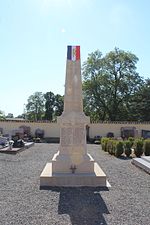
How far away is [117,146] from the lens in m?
15.9

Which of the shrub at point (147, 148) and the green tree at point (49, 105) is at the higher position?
the green tree at point (49, 105)

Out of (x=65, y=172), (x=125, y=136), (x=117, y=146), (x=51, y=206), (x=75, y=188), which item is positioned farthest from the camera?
(x=125, y=136)

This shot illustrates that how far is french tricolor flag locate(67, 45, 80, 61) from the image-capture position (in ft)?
30.7

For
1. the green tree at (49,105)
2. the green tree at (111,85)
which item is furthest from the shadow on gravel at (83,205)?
the green tree at (49,105)

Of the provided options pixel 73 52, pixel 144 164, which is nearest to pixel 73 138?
pixel 73 52

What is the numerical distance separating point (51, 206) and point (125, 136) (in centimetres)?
2728

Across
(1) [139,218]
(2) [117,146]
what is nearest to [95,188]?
(1) [139,218]

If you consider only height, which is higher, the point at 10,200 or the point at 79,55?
the point at 79,55

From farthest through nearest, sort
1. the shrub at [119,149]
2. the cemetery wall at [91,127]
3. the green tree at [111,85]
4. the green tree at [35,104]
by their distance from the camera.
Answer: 1. the green tree at [35,104]
2. the green tree at [111,85]
3. the cemetery wall at [91,127]
4. the shrub at [119,149]

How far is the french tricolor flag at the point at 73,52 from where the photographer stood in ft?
30.7

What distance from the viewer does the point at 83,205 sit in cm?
595

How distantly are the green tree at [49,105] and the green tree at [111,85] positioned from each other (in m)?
16.6

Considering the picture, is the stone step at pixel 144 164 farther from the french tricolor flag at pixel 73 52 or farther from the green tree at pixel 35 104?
the green tree at pixel 35 104

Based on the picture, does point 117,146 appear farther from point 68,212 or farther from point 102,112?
point 102,112
